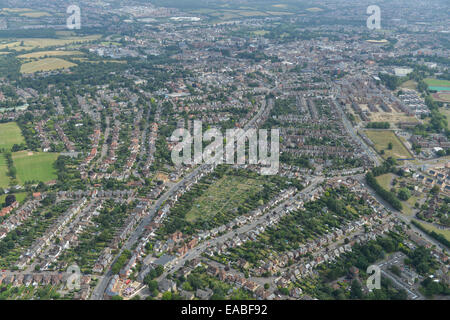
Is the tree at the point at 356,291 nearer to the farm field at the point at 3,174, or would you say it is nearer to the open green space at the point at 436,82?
the farm field at the point at 3,174

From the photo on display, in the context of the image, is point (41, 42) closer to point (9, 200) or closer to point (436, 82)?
point (9, 200)

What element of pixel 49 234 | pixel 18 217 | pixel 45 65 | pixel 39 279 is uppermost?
pixel 45 65

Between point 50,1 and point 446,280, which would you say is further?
point 50,1

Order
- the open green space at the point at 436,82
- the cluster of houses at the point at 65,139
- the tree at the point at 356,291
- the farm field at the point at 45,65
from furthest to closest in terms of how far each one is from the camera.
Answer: the farm field at the point at 45,65 → the open green space at the point at 436,82 → the cluster of houses at the point at 65,139 → the tree at the point at 356,291

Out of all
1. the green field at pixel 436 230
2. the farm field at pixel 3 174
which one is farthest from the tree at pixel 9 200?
the green field at pixel 436 230

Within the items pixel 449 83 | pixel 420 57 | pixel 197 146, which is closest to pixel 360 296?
pixel 197 146

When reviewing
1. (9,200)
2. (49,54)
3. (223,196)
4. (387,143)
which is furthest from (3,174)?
(49,54)

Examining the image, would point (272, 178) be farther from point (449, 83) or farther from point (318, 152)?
point (449, 83)
